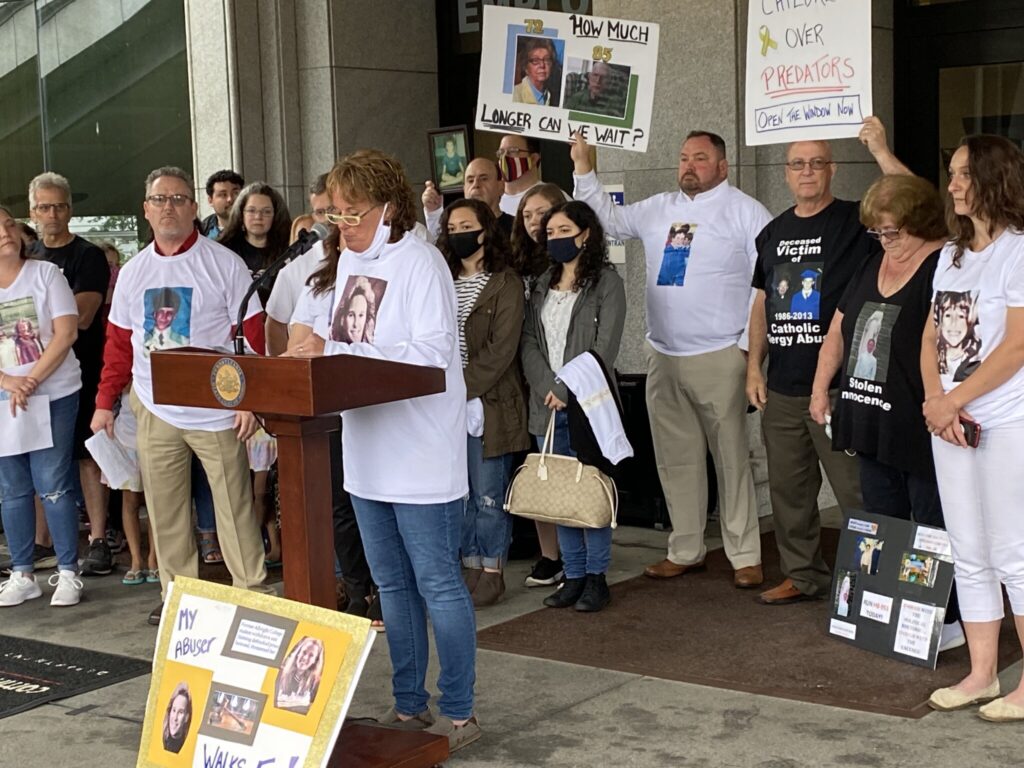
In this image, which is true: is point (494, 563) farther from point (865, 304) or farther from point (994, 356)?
point (994, 356)

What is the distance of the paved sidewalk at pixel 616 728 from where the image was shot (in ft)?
15.4

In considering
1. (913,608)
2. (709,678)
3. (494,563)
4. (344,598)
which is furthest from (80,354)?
(913,608)

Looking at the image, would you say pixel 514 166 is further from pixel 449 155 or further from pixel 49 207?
pixel 49 207

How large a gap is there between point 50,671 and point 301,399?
280cm

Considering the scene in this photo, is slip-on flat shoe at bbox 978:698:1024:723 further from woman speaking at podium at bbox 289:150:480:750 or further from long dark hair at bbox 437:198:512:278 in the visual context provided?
long dark hair at bbox 437:198:512:278

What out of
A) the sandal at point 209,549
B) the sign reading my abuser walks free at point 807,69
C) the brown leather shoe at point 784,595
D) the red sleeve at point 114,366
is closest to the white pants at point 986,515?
the brown leather shoe at point 784,595

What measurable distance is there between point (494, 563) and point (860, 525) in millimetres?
1774

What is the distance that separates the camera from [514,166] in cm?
802

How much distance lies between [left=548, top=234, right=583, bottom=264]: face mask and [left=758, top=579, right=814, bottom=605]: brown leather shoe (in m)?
1.77

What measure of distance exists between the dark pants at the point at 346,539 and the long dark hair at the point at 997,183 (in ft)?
9.54

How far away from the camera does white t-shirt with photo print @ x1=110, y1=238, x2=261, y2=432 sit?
6.52m

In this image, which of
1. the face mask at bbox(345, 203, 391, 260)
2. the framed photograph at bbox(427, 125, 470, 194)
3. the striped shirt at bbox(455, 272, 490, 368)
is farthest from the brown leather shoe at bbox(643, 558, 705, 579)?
the face mask at bbox(345, 203, 391, 260)

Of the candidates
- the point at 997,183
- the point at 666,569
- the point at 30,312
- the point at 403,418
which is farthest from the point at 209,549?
the point at 997,183

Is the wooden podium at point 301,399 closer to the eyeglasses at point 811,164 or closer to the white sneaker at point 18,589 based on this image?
the eyeglasses at point 811,164
